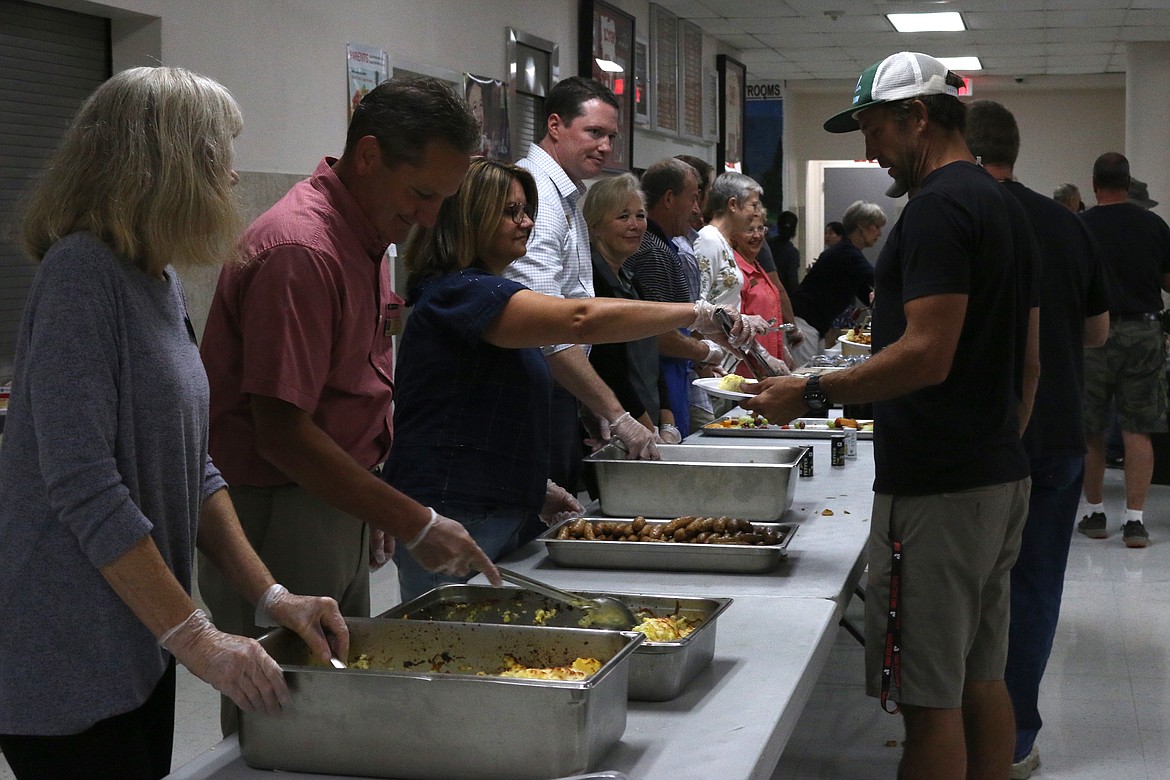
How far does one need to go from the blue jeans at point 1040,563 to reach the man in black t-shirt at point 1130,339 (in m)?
2.50

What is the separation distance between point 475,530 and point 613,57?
5.71 metres

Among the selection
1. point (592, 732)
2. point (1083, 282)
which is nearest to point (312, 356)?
point (592, 732)

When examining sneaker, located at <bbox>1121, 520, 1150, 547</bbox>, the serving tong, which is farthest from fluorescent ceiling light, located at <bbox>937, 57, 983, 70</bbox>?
the serving tong

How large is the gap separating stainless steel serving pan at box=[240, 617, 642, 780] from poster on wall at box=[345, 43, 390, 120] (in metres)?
3.43

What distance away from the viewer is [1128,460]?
5086mm

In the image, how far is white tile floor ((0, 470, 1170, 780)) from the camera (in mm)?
2996

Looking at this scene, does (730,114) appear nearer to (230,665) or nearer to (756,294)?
(756,294)

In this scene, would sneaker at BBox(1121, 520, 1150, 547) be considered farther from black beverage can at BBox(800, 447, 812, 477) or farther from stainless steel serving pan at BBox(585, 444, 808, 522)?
stainless steel serving pan at BBox(585, 444, 808, 522)

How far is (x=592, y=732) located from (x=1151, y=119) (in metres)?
10.4

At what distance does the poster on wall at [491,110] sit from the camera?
17.7 ft

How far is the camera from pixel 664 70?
27.6 feet

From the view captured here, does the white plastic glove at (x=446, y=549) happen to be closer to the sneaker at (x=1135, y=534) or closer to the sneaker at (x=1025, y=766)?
the sneaker at (x=1025, y=766)

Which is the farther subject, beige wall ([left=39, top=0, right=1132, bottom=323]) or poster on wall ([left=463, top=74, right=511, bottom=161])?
poster on wall ([left=463, top=74, right=511, bottom=161])

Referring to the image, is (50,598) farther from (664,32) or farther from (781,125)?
(781,125)
